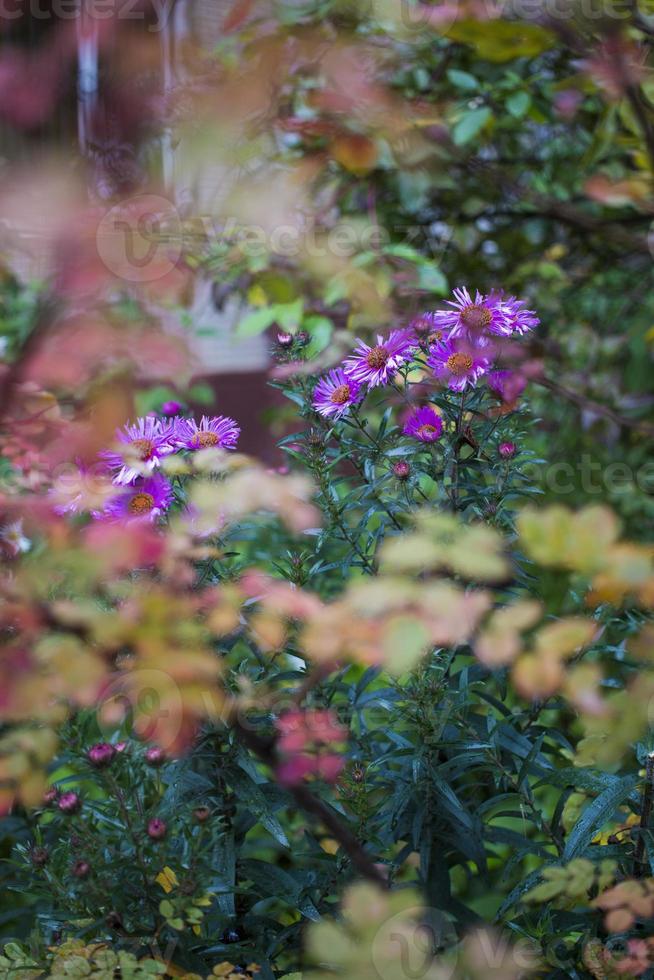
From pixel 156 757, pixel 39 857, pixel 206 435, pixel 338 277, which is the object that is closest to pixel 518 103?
pixel 338 277

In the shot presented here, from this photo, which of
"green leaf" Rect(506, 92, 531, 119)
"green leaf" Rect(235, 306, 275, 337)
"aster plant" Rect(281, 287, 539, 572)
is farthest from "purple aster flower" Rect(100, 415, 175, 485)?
"green leaf" Rect(506, 92, 531, 119)

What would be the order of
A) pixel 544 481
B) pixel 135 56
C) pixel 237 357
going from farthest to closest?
pixel 237 357 < pixel 544 481 < pixel 135 56

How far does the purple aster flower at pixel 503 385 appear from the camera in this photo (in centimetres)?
121

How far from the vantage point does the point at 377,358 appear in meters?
1.16

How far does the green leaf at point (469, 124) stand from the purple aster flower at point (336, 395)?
962mm

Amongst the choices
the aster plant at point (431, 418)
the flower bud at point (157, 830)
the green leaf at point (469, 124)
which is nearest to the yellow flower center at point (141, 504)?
the aster plant at point (431, 418)

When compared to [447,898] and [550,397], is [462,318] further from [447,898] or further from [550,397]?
[550,397]

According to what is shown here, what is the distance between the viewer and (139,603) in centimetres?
75

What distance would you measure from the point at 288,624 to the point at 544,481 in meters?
1.68

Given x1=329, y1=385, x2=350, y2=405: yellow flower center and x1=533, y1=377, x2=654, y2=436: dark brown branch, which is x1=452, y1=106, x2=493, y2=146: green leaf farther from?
x1=329, y1=385, x2=350, y2=405: yellow flower center

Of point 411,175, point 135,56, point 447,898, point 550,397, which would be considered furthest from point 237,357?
point 447,898

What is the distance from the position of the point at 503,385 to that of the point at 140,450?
50 centimetres

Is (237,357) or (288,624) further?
(237,357)

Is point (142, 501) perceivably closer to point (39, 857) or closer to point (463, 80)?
point (39, 857)
